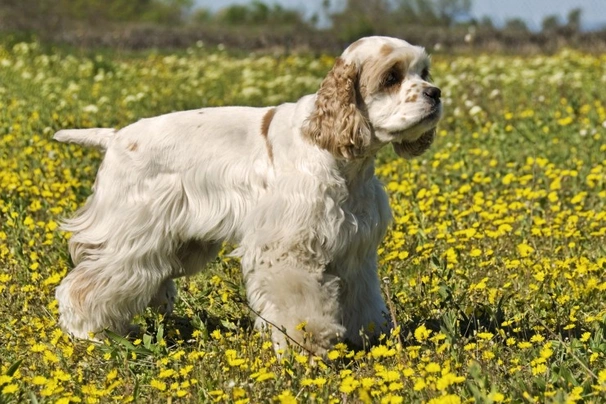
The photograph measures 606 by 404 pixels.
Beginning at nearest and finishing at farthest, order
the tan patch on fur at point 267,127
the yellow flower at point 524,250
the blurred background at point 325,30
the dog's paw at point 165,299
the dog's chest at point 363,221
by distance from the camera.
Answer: the dog's chest at point 363,221 < the tan patch on fur at point 267,127 < the dog's paw at point 165,299 < the yellow flower at point 524,250 < the blurred background at point 325,30

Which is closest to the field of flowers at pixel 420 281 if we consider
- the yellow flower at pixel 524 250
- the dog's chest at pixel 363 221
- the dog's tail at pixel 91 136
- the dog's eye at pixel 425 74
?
the yellow flower at pixel 524 250

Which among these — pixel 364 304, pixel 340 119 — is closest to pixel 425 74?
pixel 340 119

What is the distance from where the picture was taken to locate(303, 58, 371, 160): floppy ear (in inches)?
174

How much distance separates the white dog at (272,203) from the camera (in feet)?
14.7

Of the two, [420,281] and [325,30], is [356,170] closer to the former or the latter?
[420,281]

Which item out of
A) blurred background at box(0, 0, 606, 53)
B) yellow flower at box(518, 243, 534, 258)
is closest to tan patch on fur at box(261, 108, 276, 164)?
yellow flower at box(518, 243, 534, 258)

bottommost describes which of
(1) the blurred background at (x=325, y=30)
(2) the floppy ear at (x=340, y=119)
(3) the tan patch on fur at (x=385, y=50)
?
(1) the blurred background at (x=325, y=30)

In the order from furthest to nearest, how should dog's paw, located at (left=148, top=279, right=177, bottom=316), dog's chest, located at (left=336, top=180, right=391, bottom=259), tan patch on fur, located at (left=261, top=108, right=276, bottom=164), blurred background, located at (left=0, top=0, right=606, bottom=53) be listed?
blurred background, located at (left=0, top=0, right=606, bottom=53)
dog's paw, located at (left=148, top=279, right=177, bottom=316)
tan patch on fur, located at (left=261, top=108, right=276, bottom=164)
dog's chest, located at (left=336, top=180, right=391, bottom=259)

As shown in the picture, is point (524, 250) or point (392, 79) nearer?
point (392, 79)

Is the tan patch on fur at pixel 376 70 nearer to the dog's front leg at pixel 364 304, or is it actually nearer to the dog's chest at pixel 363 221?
the dog's chest at pixel 363 221

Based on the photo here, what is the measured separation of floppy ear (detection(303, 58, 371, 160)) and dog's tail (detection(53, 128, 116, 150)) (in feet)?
3.76

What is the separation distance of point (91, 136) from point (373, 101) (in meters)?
1.54

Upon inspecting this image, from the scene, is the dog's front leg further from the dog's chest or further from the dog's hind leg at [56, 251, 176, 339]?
the dog's hind leg at [56, 251, 176, 339]

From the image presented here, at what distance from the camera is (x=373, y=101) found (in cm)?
455
